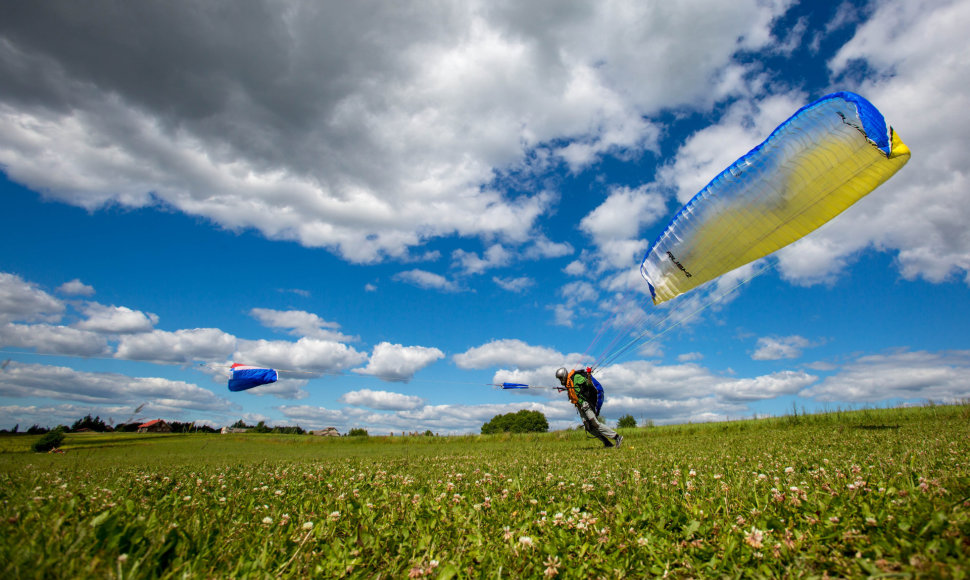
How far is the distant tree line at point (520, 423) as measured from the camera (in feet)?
320

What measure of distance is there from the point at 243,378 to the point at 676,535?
54.4 feet

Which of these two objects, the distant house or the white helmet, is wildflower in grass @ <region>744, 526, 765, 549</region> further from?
the distant house

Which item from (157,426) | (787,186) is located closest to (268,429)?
(157,426)

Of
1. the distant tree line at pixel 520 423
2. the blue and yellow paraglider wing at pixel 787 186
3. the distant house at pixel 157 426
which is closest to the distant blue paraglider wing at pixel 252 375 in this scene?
the blue and yellow paraglider wing at pixel 787 186

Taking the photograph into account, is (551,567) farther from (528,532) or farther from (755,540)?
(755,540)

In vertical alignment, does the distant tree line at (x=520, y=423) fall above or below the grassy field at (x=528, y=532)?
below

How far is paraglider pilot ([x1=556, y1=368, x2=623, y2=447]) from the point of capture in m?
14.7

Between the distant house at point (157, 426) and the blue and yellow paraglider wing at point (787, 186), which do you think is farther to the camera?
the distant house at point (157, 426)

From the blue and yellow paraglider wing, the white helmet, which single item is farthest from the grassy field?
the white helmet

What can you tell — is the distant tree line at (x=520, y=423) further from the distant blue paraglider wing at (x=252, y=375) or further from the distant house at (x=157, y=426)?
the distant blue paraglider wing at (x=252, y=375)

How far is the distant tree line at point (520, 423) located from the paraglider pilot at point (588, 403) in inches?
3349

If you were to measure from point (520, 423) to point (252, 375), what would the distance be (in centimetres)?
8885

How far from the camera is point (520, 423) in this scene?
9906 cm

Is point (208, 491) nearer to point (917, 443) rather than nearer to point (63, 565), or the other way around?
point (63, 565)
